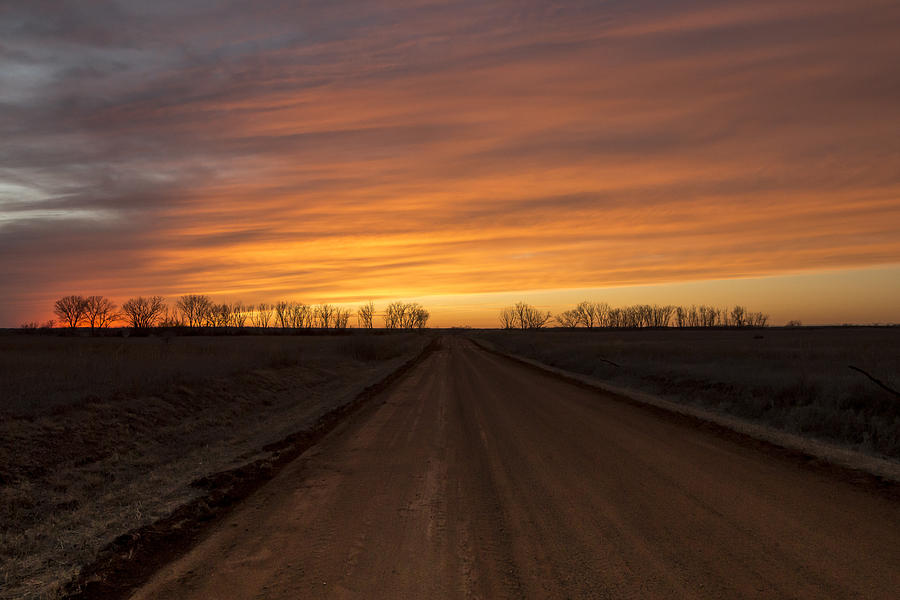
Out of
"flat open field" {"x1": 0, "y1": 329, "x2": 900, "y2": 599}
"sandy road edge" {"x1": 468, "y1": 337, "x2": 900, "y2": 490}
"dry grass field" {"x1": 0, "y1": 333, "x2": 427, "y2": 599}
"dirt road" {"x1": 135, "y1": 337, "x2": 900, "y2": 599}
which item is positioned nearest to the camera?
"dirt road" {"x1": 135, "y1": 337, "x2": 900, "y2": 599}

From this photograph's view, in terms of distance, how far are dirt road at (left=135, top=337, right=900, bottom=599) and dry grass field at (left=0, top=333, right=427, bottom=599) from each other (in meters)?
1.51

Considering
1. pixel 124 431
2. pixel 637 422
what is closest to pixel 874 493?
pixel 637 422

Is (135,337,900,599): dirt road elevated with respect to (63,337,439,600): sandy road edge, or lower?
elevated

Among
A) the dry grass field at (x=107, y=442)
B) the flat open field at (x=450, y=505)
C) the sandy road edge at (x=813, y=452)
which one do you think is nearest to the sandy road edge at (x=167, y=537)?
the flat open field at (x=450, y=505)

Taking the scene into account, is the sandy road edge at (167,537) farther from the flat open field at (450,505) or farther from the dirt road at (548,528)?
the dirt road at (548,528)

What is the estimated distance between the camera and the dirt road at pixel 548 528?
4.67 m

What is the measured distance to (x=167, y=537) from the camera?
6.13 metres

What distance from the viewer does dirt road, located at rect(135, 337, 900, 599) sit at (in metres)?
4.67

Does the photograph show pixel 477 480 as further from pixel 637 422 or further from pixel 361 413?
pixel 361 413

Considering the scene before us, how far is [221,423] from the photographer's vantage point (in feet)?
50.1

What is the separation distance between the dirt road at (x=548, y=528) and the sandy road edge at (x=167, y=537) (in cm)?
24

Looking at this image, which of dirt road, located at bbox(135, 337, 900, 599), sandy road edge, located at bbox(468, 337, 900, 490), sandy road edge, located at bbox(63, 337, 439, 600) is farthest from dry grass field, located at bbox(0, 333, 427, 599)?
sandy road edge, located at bbox(468, 337, 900, 490)

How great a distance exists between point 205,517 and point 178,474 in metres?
3.06

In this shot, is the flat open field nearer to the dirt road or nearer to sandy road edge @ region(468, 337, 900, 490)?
the dirt road
